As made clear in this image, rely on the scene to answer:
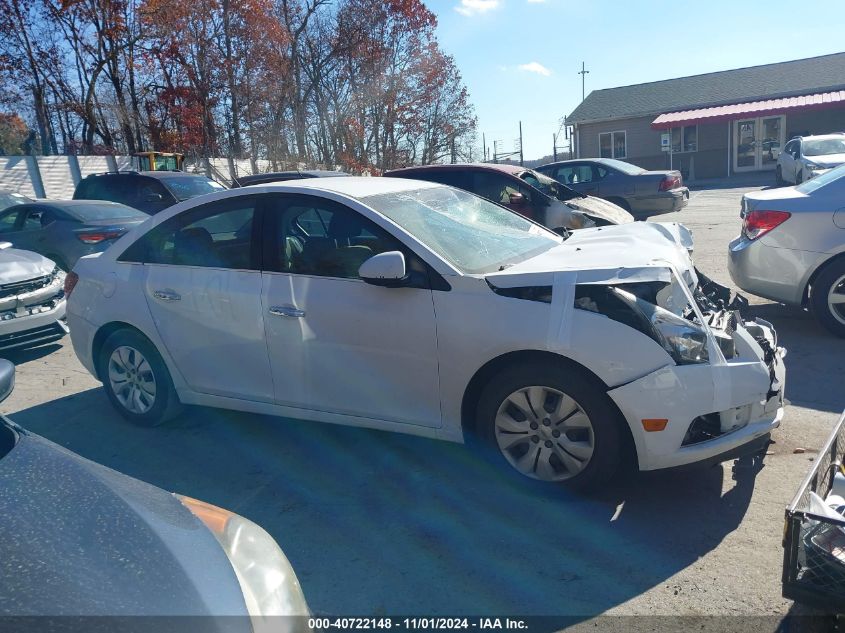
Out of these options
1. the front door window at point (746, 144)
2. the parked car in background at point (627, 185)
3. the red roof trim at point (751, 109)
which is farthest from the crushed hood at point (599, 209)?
the front door window at point (746, 144)

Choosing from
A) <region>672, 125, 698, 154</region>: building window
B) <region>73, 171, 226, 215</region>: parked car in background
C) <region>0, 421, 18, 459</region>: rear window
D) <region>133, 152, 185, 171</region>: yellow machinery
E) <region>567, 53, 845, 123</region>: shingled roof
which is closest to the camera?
<region>0, 421, 18, 459</region>: rear window

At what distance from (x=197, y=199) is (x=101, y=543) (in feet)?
10.9

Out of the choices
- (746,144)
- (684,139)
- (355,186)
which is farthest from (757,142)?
(355,186)

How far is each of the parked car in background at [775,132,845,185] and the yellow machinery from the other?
1859 centimetres

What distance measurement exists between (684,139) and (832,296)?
2883 cm

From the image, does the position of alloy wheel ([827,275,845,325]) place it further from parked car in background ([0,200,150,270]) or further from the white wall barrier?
the white wall barrier

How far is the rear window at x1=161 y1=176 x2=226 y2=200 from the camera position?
1213cm

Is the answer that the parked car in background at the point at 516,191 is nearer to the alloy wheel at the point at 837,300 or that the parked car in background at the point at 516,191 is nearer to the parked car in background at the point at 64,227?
the alloy wheel at the point at 837,300

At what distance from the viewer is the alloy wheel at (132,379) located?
4953 mm

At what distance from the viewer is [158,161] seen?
904 inches

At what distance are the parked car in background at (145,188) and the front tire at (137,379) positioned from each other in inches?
294

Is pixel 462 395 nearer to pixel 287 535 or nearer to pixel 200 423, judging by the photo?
pixel 287 535

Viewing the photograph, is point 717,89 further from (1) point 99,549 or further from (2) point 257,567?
(1) point 99,549

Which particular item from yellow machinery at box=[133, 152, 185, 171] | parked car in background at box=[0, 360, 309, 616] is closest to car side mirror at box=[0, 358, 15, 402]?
parked car in background at box=[0, 360, 309, 616]
